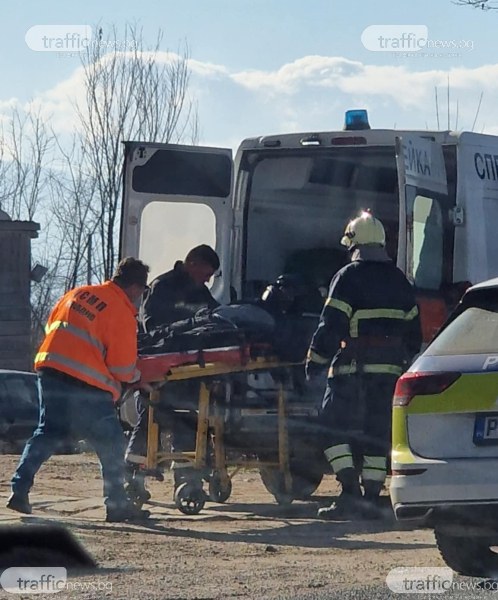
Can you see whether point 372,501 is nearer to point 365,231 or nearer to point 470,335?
point 365,231

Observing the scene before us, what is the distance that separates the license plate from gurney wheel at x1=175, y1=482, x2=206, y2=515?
3.24 metres

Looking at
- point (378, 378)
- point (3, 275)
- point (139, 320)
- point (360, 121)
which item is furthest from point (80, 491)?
point (3, 275)

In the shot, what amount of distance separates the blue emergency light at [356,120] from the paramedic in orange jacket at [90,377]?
2256 millimetres

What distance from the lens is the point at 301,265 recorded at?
10570 millimetres

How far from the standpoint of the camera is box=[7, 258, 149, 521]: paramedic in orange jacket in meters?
8.11

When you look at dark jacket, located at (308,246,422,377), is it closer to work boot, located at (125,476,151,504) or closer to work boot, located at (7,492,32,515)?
work boot, located at (125,476,151,504)

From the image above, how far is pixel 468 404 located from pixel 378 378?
2.50 metres

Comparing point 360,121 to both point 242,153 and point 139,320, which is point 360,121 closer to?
point 242,153

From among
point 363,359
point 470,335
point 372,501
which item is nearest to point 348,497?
point 372,501

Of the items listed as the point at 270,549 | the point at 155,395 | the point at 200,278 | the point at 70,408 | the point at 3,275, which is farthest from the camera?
the point at 3,275

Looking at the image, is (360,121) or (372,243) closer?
(372,243)

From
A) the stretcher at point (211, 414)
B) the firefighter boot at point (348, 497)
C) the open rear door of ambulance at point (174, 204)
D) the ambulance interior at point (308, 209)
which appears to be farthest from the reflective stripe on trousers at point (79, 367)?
the ambulance interior at point (308, 209)

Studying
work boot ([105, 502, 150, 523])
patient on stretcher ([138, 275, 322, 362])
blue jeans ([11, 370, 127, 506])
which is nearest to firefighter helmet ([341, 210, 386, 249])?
patient on stretcher ([138, 275, 322, 362])

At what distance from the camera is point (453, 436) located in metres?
5.80
